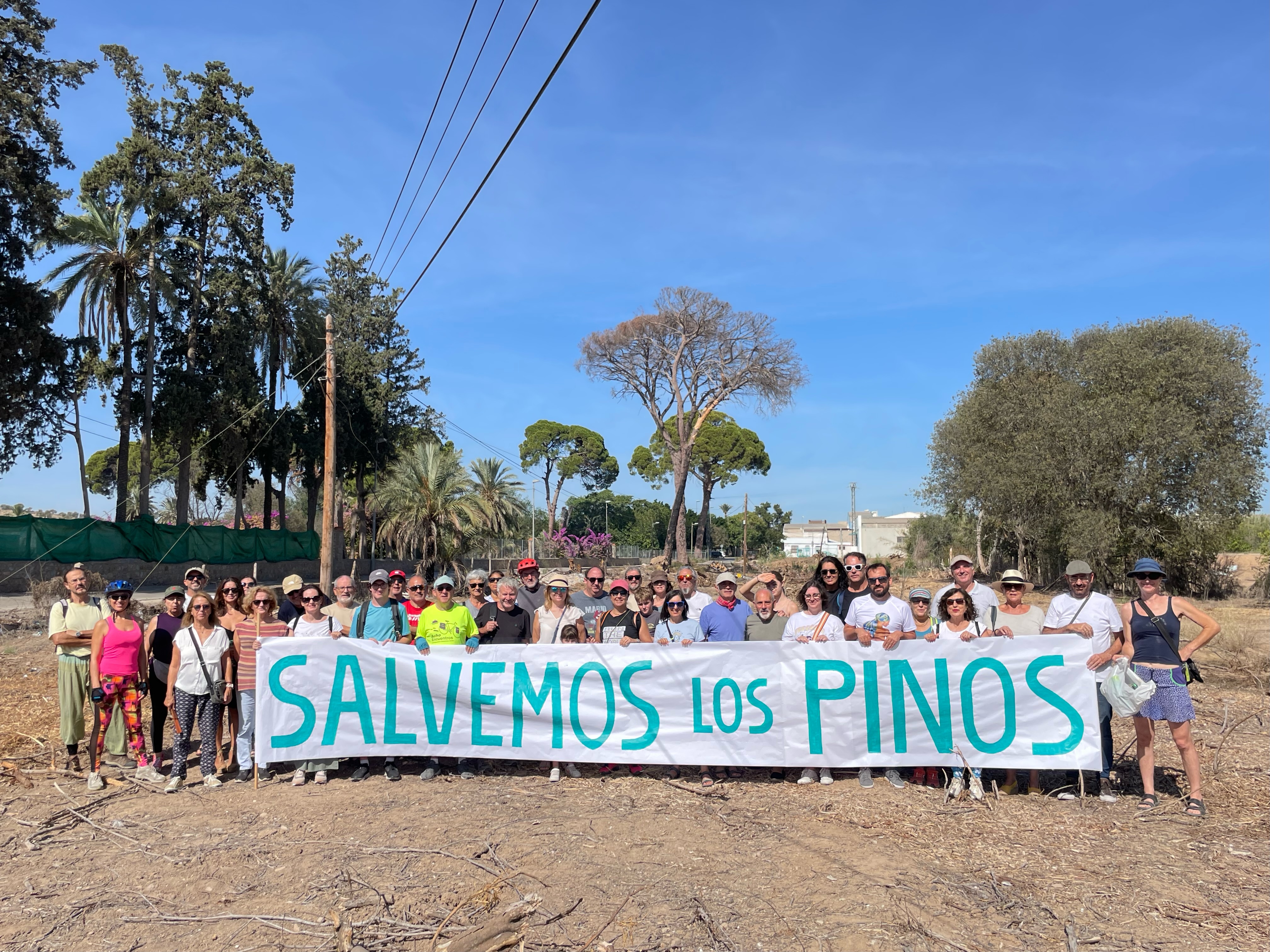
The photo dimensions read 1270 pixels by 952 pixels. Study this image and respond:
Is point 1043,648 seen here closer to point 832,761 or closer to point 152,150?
point 832,761

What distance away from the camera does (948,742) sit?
6.25m

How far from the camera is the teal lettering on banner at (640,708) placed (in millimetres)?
6629

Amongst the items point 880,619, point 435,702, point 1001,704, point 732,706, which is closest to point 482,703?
point 435,702

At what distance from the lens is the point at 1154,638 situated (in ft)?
18.7

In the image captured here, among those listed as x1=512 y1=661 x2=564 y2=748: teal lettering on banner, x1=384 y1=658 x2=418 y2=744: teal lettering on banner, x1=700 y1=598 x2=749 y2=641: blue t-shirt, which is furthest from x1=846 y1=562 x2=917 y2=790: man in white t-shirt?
x1=384 y1=658 x2=418 y2=744: teal lettering on banner

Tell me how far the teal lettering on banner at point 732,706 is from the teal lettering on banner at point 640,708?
17.8 inches

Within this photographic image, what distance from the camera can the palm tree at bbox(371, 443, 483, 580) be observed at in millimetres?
28453

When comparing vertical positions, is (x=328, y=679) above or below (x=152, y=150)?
below

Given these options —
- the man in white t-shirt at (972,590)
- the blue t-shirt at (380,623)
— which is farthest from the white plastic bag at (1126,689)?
the blue t-shirt at (380,623)

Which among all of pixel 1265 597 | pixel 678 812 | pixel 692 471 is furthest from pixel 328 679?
pixel 692 471

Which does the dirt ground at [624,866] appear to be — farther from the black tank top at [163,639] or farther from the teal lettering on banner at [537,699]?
the black tank top at [163,639]

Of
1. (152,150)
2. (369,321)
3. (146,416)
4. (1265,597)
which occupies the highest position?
(152,150)

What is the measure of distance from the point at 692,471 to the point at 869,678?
2282 inches

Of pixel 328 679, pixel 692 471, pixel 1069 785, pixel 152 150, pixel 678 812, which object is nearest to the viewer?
pixel 678 812
